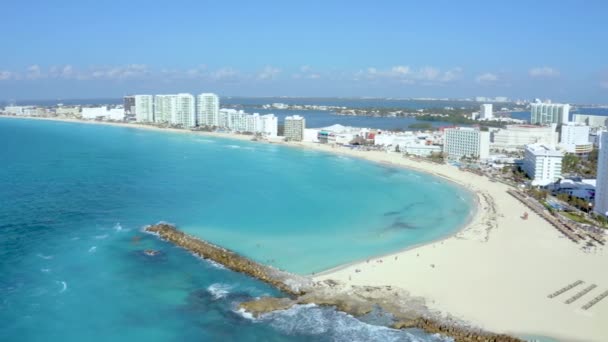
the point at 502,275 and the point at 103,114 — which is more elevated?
the point at 103,114

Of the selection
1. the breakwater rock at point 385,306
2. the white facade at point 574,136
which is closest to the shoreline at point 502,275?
the breakwater rock at point 385,306

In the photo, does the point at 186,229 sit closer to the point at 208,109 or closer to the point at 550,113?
the point at 208,109

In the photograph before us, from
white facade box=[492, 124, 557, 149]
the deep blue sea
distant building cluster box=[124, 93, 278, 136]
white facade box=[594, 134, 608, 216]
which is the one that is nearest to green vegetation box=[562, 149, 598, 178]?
white facade box=[492, 124, 557, 149]

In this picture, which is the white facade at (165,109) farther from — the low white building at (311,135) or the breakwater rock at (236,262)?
the breakwater rock at (236,262)

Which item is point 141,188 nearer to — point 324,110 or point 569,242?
point 569,242

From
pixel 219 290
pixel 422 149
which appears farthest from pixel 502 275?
pixel 422 149

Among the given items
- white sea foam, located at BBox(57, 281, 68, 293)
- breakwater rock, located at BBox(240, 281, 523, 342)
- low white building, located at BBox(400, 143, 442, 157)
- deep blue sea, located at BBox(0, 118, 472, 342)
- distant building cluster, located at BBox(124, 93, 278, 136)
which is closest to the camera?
breakwater rock, located at BBox(240, 281, 523, 342)

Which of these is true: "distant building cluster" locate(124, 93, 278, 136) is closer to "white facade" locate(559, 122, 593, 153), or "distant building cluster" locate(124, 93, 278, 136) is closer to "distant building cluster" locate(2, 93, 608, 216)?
"distant building cluster" locate(2, 93, 608, 216)
